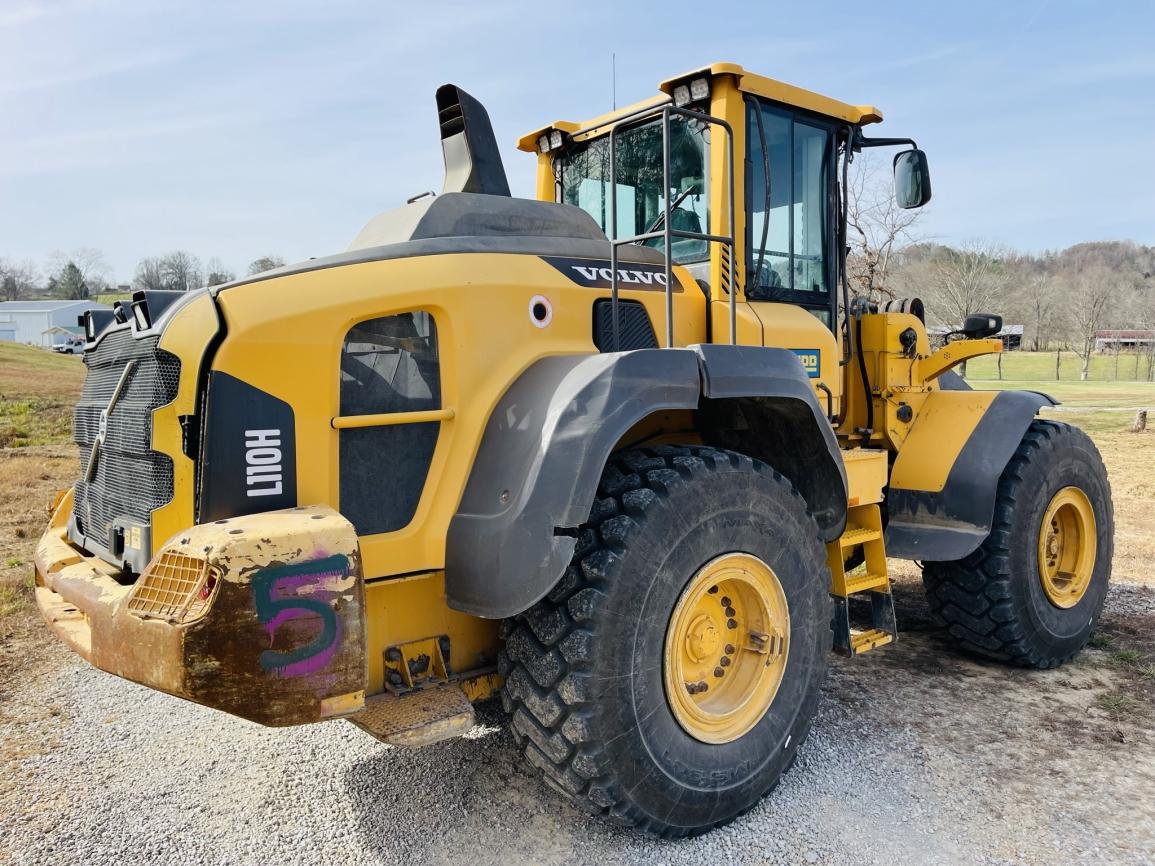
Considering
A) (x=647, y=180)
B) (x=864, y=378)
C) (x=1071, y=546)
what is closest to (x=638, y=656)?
(x=647, y=180)

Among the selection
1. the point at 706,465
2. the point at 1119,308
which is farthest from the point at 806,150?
the point at 1119,308

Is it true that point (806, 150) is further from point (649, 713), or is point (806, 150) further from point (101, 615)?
point (101, 615)

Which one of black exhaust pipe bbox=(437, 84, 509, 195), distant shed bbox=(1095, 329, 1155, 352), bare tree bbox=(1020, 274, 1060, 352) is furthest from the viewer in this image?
bare tree bbox=(1020, 274, 1060, 352)

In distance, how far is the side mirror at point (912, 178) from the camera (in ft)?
15.2

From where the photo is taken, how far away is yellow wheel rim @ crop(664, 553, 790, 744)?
3156 mm

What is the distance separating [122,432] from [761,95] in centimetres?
311

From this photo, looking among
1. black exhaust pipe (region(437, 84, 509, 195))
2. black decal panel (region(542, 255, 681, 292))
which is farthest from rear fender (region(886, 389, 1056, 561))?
black exhaust pipe (region(437, 84, 509, 195))

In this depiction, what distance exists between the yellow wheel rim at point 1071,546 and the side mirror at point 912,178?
6.08ft

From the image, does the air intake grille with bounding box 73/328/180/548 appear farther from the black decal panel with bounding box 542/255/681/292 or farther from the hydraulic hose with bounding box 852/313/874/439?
the hydraulic hose with bounding box 852/313/874/439

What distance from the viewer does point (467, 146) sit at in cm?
374

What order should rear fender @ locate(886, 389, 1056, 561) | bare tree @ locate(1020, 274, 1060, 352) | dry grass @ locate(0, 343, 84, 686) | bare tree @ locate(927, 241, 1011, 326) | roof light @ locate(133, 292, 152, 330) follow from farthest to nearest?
bare tree @ locate(1020, 274, 1060, 352)
bare tree @ locate(927, 241, 1011, 326)
dry grass @ locate(0, 343, 84, 686)
rear fender @ locate(886, 389, 1056, 561)
roof light @ locate(133, 292, 152, 330)

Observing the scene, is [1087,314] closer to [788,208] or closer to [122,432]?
[788,208]

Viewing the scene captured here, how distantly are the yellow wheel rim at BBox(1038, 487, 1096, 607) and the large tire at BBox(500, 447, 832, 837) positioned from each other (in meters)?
2.72

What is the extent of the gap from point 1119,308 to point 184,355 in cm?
5977
